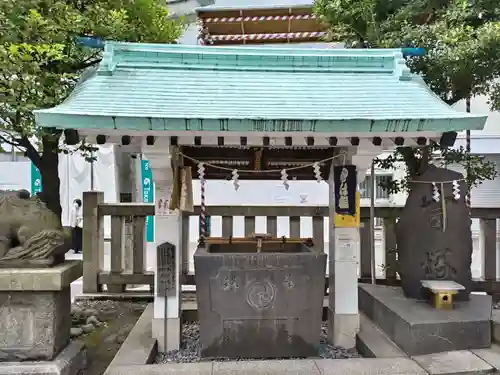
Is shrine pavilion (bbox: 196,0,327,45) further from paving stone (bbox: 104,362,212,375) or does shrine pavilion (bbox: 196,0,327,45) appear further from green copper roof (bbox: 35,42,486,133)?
paving stone (bbox: 104,362,212,375)

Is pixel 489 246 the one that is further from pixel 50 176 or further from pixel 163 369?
pixel 50 176

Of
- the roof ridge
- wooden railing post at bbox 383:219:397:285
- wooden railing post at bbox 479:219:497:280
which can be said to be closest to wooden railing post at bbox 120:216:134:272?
the roof ridge

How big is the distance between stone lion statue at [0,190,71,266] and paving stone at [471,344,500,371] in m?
5.11

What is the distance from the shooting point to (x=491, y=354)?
16.3ft

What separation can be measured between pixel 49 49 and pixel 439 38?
214 inches

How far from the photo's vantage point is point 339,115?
189 inches

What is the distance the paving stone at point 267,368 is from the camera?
4.65m

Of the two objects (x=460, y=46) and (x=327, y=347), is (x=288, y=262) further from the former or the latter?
(x=460, y=46)

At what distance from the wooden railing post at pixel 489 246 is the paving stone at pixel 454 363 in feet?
10.6

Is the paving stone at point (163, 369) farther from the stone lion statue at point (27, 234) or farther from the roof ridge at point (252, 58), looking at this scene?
the roof ridge at point (252, 58)

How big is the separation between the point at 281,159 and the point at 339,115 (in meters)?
1.42

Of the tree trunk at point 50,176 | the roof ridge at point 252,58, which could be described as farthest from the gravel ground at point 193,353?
the roof ridge at point 252,58

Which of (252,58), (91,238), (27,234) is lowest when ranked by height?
(91,238)

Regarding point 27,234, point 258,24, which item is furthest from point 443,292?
point 258,24
